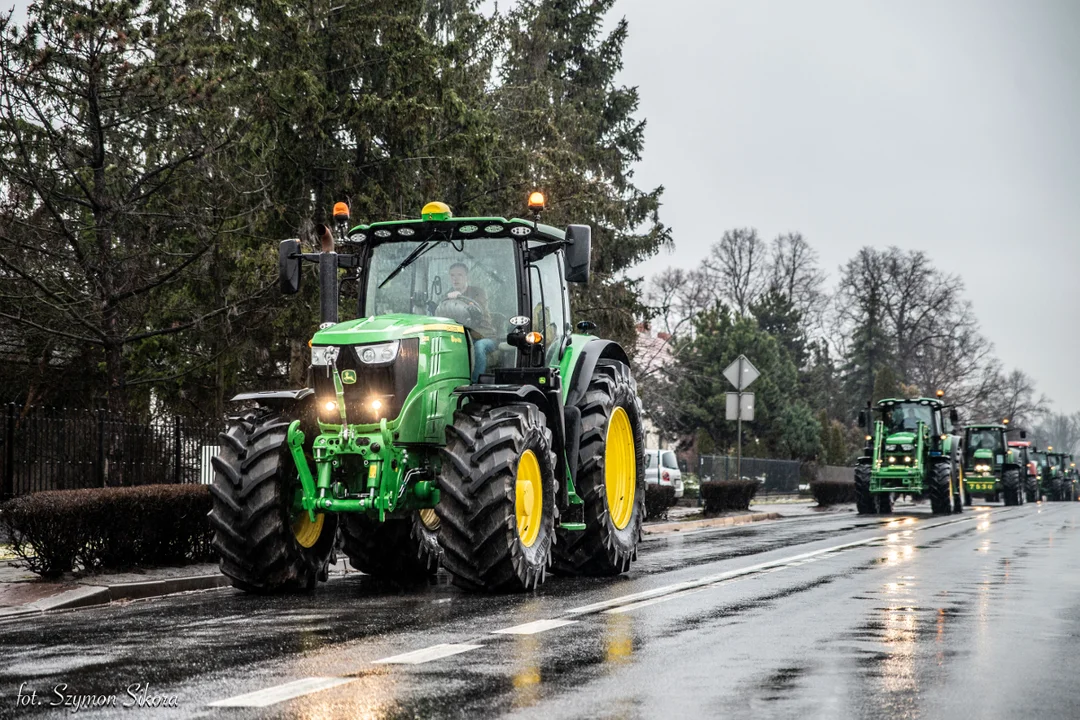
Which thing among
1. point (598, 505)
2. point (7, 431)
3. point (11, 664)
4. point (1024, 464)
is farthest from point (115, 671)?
point (1024, 464)

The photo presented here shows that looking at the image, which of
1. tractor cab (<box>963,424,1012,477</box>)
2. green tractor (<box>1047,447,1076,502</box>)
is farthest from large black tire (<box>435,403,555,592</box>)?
green tractor (<box>1047,447,1076,502</box>)

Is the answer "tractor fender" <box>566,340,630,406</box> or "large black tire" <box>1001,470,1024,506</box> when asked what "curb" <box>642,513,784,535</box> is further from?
"large black tire" <box>1001,470,1024,506</box>

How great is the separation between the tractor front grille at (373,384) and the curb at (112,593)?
7.91ft

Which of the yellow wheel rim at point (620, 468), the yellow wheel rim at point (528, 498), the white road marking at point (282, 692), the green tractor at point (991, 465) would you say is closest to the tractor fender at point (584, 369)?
the yellow wheel rim at point (620, 468)

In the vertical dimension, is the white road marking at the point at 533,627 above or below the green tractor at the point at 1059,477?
below

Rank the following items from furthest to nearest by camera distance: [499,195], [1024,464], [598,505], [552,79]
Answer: [1024,464], [552,79], [499,195], [598,505]

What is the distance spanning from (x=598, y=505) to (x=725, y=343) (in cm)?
5129

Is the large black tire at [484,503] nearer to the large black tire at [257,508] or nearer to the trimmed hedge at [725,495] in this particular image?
the large black tire at [257,508]

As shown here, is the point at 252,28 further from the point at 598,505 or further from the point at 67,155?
the point at 598,505

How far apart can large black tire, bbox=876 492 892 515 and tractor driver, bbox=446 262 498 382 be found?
2482 centimetres

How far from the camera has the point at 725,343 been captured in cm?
6359

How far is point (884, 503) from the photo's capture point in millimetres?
35562

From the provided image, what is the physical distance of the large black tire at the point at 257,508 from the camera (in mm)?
10953

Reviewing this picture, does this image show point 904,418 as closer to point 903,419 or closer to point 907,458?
point 903,419
